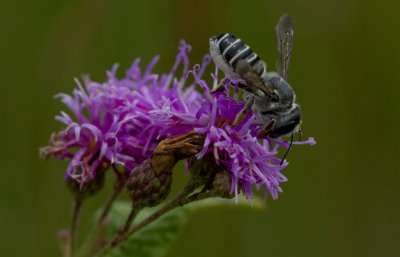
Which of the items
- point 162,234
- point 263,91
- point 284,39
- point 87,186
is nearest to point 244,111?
point 263,91

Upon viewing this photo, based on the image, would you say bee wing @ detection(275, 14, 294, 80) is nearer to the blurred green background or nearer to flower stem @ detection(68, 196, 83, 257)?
the blurred green background

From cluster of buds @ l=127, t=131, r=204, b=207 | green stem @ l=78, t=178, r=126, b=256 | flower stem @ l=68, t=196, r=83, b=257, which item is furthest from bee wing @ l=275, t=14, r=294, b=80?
flower stem @ l=68, t=196, r=83, b=257

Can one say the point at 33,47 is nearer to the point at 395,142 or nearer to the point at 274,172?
the point at 274,172

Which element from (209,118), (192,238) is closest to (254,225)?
(192,238)

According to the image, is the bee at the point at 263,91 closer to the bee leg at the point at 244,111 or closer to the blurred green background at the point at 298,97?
the bee leg at the point at 244,111

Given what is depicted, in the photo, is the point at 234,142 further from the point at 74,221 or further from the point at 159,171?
the point at 74,221

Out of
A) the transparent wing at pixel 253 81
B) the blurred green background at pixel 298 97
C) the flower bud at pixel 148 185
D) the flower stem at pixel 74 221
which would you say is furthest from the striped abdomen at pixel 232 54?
the blurred green background at pixel 298 97
